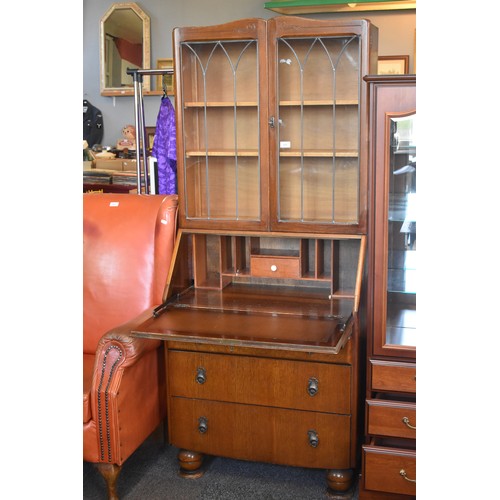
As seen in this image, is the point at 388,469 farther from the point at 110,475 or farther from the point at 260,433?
the point at 110,475

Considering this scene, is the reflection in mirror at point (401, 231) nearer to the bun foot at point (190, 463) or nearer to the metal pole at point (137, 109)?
the bun foot at point (190, 463)

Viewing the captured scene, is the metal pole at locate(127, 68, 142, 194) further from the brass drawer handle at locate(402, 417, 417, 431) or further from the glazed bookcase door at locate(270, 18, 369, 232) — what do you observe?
the brass drawer handle at locate(402, 417, 417, 431)

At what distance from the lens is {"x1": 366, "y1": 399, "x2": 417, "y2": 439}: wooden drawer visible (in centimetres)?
234

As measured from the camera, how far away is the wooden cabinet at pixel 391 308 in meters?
2.28

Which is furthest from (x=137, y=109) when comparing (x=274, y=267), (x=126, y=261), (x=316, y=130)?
(x=274, y=267)

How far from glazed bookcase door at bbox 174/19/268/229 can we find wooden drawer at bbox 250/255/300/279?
152mm

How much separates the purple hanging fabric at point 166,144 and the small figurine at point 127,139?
3.15 meters

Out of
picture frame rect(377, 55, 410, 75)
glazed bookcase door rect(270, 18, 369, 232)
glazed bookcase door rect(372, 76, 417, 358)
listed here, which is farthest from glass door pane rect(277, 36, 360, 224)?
picture frame rect(377, 55, 410, 75)

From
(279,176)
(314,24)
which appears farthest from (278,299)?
(314,24)

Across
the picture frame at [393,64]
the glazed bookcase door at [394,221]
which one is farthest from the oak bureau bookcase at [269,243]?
the picture frame at [393,64]

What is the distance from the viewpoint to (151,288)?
2.76 m
